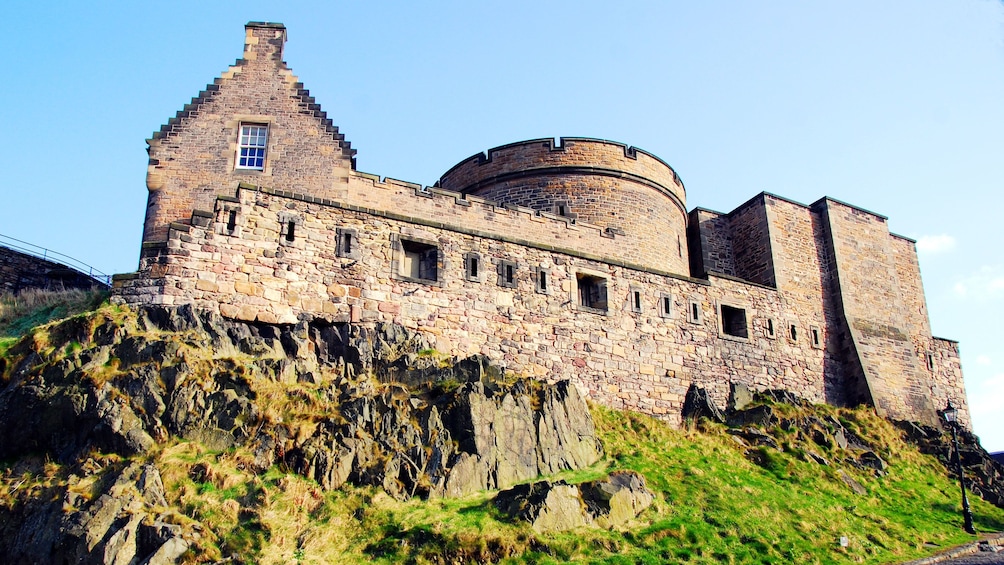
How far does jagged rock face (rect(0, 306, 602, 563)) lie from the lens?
1295cm

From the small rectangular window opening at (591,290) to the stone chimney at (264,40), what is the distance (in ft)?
29.1

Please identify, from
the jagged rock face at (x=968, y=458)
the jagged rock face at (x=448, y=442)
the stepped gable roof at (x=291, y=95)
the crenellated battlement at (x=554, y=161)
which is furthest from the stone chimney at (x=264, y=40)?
the jagged rock face at (x=968, y=458)

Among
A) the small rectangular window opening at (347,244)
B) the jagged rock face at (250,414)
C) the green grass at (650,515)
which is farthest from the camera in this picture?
the small rectangular window opening at (347,244)

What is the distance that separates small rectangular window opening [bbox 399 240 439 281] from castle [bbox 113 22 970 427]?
0.05m

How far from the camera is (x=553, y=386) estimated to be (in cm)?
1814

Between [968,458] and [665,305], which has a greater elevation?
[665,305]

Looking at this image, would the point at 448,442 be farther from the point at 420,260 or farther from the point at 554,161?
the point at 554,161

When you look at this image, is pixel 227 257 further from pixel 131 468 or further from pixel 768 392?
pixel 768 392

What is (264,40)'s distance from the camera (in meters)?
21.0

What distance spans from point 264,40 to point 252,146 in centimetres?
280

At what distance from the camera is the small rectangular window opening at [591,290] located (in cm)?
2175

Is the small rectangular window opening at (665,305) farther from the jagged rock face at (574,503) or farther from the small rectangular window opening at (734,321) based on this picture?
the jagged rock face at (574,503)

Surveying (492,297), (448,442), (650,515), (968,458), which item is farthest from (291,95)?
(968,458)

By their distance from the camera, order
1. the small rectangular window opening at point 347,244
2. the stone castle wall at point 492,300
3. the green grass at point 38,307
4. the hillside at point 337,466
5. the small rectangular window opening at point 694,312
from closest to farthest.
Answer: the hillside at point 337,466 → the green grass at point 38,307 → the stone castle wall at point 492,300 → the small rectangular window opening at point 347,244 → the small rectangular window opening at point 694,312
